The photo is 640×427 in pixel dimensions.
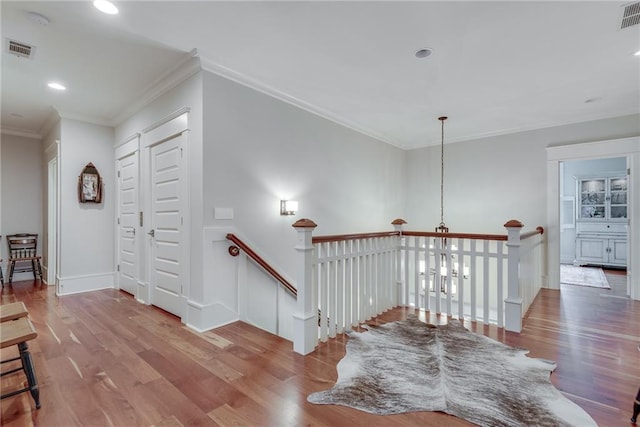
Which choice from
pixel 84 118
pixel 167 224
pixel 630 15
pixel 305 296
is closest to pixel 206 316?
pixel 305 296

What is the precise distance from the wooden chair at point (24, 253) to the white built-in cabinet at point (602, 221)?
1139 centimetres

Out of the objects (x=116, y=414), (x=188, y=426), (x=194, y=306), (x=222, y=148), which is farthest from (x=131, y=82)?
(x=188, y=426)

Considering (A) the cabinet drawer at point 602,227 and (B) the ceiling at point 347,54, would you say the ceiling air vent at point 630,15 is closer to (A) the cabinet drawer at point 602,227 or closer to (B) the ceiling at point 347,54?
(B) the ceiling at point 347,54

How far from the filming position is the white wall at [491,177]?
4934 mm

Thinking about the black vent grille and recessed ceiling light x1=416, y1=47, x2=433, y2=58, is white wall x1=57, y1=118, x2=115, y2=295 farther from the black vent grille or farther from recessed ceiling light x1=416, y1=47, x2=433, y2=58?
recessed ceiling light x1=416, y1=47, x2=433, y2=58

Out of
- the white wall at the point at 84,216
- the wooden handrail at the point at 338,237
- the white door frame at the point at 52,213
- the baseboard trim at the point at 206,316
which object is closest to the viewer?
the wooden handrail at the point at 338,237

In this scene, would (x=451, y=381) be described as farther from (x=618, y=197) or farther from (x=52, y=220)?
(x=618, y=197)

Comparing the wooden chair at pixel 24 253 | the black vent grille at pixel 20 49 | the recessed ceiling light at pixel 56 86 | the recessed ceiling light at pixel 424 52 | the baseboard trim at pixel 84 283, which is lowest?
the baseboard trim at pixel 84 283

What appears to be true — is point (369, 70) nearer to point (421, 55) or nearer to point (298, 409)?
point (421, 55)

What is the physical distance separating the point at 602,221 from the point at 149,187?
9.33m

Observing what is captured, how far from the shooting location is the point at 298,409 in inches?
68.7

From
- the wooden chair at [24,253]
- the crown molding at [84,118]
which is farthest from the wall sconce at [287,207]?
the wooden chair at [24,253]

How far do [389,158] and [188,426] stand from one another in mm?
5617

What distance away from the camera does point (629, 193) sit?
4398 mm
